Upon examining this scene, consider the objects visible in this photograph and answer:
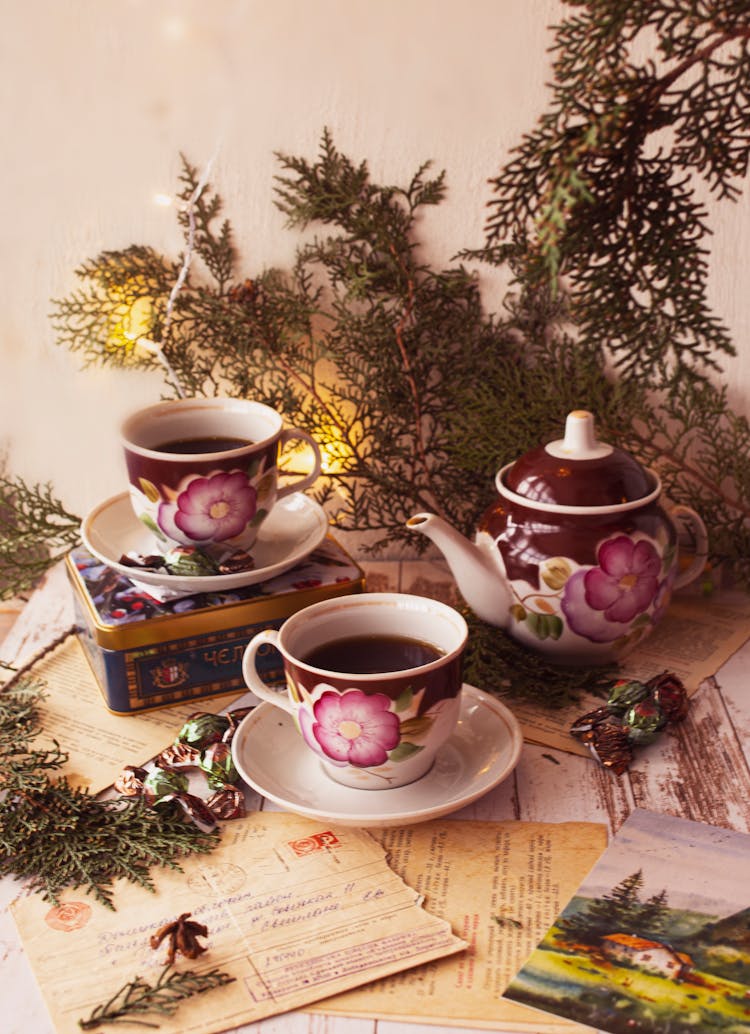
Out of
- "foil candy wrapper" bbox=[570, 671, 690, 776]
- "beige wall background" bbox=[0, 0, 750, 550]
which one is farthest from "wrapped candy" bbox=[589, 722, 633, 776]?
"beige wall background" bbox=[0, 0, 750, 550]

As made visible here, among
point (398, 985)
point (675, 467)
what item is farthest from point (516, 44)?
point (398, 985)

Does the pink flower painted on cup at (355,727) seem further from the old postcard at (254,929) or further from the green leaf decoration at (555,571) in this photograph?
the green leaf decoration at (555,571)

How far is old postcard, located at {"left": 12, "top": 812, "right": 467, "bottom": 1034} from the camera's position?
60 centimetres

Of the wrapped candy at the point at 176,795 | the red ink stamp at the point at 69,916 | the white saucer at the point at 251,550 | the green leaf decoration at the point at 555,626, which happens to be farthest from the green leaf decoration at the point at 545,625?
the red ink stamp at the point at 69,916

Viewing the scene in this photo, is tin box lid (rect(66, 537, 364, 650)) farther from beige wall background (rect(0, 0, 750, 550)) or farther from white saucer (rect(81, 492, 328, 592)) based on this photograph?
beige wall background (rect(0, 0, 750, 550))

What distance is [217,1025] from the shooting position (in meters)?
0.58

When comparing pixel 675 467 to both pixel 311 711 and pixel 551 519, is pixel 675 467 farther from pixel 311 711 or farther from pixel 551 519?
pixel 311 711

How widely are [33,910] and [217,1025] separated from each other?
0.52 feet

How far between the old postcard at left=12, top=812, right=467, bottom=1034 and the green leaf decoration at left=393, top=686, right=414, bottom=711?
10 centimetres

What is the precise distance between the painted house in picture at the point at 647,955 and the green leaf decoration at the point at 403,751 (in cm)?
17

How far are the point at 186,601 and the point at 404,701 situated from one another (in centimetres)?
26

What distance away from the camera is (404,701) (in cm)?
71

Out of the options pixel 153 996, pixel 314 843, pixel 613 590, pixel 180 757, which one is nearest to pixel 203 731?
pixel 180 757

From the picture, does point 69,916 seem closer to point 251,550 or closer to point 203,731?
point 203,731
